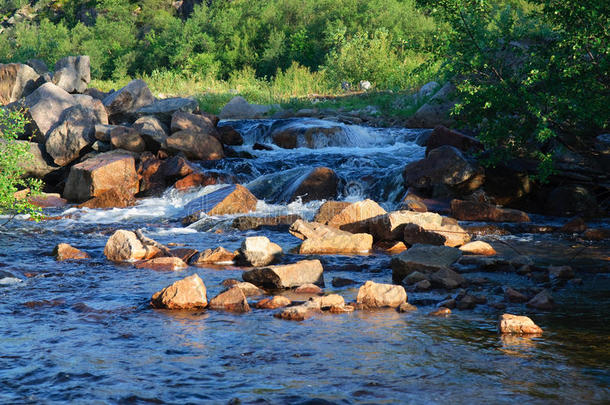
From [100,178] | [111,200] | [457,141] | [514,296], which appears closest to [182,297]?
[514,296]

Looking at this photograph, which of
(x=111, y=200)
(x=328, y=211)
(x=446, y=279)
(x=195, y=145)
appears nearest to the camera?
(x=446, y=279)

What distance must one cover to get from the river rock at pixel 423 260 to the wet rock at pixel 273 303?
163 cm

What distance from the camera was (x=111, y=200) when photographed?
46.4 feet

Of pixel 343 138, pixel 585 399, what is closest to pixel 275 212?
pixel 343 138

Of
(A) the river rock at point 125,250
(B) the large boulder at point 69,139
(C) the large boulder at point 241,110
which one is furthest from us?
(C) the large boulder at point 241,110

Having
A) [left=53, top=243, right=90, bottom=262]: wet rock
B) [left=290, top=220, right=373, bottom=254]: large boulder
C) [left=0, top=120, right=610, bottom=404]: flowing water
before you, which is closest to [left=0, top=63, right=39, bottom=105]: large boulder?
[left=0, top=120, right=610, bottom=404]: flowing water

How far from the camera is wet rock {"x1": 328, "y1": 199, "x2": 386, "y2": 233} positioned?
10.2 m

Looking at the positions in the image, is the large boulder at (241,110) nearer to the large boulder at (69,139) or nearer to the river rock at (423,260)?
the large boulder at (69,139)

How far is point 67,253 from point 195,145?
810 centimetres

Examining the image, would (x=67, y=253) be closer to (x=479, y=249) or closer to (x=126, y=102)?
(x=479, y=249)

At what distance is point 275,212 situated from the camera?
12.6m

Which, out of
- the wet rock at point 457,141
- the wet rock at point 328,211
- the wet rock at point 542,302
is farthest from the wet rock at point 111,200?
the wet rock at point 542,302

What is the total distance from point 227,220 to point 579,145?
6.69m

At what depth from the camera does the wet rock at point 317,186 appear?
44.2 ft
